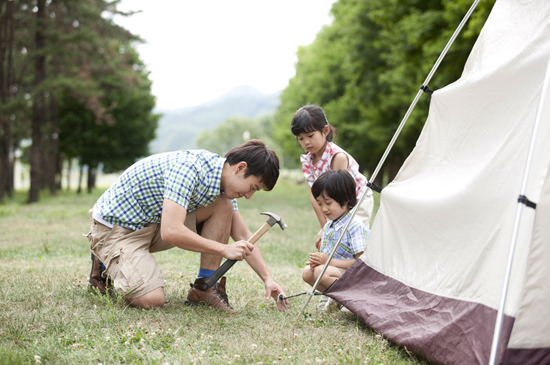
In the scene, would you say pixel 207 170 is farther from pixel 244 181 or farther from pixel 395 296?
pixel 395 296

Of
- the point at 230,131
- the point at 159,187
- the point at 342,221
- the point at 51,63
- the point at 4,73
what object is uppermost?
the point at 51,63

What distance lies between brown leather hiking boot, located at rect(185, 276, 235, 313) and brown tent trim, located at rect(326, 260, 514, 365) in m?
0.73

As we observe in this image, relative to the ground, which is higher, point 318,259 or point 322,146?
point 322,146

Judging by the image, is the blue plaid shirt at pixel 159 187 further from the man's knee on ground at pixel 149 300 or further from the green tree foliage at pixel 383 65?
the green tree foliage at pixel 383 65

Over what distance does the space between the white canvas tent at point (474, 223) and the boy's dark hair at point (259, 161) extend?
74 cm

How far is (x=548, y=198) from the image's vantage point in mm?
2234

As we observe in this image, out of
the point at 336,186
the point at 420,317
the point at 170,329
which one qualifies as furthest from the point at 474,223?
the point at 170,329

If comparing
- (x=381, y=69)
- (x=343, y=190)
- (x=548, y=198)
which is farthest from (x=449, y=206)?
(x=381, y=69)

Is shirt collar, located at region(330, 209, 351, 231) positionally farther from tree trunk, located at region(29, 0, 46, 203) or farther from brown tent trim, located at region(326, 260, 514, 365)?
tree trunk, located at region(29, 0, 46, 203)

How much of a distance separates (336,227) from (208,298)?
40.4 inches

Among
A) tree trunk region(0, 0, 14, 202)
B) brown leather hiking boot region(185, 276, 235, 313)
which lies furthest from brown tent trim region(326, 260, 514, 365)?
tree trunk region(0, 0, 14, 202)

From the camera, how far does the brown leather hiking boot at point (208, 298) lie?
3475 mm

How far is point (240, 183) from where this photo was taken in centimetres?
325

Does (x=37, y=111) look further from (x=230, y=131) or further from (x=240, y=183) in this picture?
(x=230, y=131)
